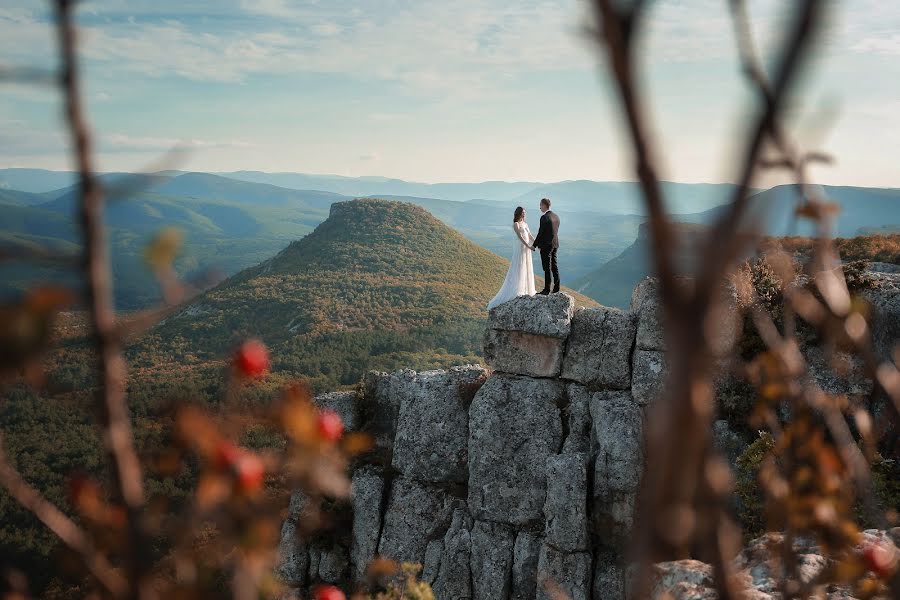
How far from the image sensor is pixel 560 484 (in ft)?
37.8

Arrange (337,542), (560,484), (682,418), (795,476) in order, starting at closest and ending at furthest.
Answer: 1. (682,418)
2. (795,476)
3. (560,484)
4. (337,542)

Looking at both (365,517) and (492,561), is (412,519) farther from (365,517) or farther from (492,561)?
(492,561)

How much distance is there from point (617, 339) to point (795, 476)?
1012 cm

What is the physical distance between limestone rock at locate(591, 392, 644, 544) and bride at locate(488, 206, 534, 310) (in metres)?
3.23

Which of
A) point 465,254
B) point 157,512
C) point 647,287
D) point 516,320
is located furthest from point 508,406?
point 465,254

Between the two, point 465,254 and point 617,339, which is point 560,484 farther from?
point 465,254

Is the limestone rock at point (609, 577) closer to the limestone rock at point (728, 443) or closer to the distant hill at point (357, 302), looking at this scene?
the limestone rock at point (728, 443)

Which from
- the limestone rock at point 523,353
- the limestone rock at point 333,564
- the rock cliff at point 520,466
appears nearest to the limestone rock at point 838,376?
the rock cliff at point 520,466

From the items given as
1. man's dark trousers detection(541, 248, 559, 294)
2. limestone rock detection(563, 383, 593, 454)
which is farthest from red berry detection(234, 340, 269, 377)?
man's dark trousers detection(541, 248, 559, 294)

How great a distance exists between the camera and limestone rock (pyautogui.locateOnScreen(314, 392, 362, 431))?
14.7m

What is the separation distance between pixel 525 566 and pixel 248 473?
37.1ft

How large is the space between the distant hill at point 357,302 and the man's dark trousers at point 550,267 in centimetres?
2571

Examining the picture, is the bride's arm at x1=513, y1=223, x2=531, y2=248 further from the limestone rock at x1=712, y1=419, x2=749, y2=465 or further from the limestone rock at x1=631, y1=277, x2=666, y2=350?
the limestone rock at x1=712, y1=419, x2=749, y2=465

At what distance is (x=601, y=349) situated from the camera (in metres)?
12.6
